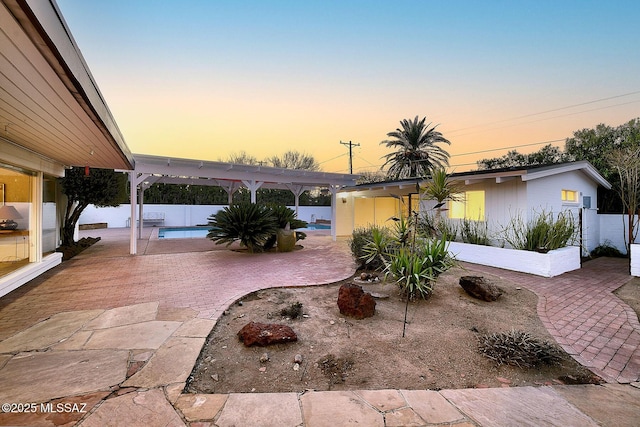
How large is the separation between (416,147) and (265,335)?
20182 mm

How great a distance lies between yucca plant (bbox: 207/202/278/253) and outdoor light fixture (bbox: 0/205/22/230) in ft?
13.0

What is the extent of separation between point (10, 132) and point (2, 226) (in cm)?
186

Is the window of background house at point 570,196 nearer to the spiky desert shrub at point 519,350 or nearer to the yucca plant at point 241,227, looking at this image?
the spiky desert shrub at point 519,350

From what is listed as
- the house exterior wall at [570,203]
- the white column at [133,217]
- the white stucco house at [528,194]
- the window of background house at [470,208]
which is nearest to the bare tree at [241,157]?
the white column at [133,217]

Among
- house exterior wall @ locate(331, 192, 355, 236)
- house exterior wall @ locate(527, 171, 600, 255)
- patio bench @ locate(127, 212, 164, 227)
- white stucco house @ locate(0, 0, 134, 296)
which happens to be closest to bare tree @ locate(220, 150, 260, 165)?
patio bench @ locate(127, 212, 164, 227)

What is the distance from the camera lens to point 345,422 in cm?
178

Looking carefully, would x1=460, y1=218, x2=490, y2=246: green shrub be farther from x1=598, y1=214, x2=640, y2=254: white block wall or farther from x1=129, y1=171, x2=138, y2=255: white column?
x1=129, y1=171, x2=138, y2=255: white column

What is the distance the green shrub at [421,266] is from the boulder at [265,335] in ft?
6.40

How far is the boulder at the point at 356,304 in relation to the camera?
12.0 feet

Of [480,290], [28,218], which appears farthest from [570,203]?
[28,218]

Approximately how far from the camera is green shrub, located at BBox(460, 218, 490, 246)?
7.87m

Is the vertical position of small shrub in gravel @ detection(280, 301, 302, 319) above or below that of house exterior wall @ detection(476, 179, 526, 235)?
below

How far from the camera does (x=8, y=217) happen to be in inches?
198

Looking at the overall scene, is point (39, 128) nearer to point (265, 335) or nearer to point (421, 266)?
point (265, 335)
